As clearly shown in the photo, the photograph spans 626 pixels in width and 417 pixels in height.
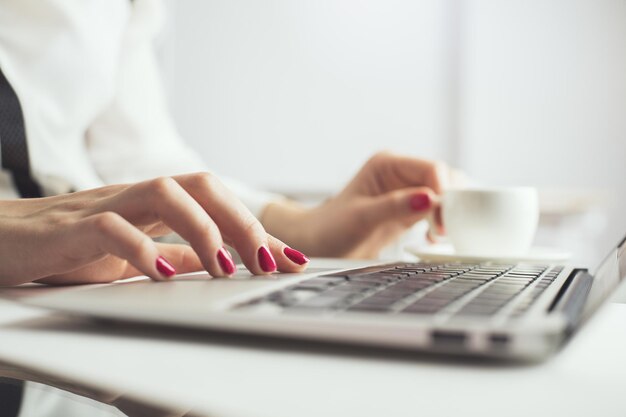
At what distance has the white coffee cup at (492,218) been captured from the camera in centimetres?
69

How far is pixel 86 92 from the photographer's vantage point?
84 centimetres

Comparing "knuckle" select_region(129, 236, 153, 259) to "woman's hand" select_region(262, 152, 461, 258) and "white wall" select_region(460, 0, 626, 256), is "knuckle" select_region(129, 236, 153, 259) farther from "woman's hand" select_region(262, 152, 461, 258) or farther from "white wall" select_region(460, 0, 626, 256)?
"white wall" select_region(460, 0, 626, 256)

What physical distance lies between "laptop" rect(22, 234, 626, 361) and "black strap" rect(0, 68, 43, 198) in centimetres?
40

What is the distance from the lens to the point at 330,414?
0.18 meters

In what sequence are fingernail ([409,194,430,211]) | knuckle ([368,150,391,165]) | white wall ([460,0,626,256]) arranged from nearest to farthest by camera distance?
fingernail ([409,194,430,211]) → knuckle ([368,150,391,165]) → white wall ([460,0,626,256])

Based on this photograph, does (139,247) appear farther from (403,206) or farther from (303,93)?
(303,93)

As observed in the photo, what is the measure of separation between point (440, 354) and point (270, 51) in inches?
113

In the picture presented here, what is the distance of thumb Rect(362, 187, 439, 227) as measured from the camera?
802 millimetres

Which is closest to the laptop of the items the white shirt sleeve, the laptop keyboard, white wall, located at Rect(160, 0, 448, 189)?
the laptop keyboard

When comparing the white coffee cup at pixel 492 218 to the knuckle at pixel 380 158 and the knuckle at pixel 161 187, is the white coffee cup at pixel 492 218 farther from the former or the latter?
the knuckle at pixel 161 187

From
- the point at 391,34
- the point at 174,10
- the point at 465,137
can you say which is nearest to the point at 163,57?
the point at 174,10

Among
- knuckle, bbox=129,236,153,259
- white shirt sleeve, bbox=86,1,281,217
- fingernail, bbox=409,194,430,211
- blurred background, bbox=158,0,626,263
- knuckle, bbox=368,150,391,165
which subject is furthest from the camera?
blurred background, bbox=158,0,626,263

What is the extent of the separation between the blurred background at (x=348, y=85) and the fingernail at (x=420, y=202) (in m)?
2.05

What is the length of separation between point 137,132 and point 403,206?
1.63ft
